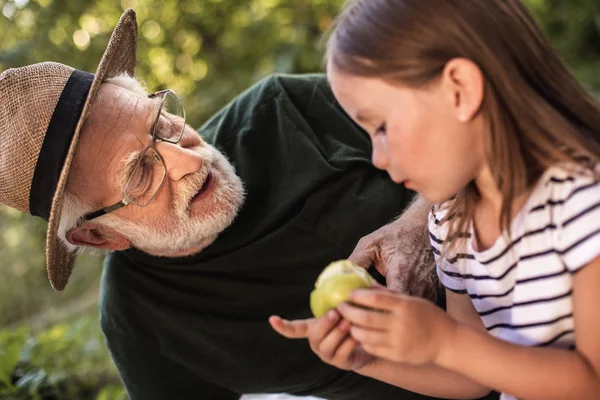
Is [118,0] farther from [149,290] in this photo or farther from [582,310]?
[582,310]

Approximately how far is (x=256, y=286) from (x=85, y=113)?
0.88m

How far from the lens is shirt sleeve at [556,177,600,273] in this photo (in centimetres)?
119

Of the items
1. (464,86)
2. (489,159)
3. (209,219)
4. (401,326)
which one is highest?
(464,86)

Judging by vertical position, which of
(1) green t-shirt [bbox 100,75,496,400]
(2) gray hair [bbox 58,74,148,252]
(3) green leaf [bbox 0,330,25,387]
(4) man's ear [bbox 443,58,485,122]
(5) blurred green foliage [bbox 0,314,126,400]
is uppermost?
(4) man's ear [bbox 443,58,485,122]

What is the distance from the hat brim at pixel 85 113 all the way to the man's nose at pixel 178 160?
0.94 feet

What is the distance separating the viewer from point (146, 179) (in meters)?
2.20

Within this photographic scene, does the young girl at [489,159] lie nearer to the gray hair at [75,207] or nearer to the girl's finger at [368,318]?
the girl's finger at [368,318]

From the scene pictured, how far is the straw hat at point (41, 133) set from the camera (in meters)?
1.99

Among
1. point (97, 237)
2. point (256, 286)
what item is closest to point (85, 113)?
point (97, 237)

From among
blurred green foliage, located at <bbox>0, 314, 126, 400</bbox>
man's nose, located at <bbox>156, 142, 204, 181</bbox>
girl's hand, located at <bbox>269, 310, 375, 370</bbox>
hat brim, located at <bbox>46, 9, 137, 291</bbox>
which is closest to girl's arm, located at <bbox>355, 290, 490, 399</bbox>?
girl's hand, located at <bbox>269, 310, 375, 370</bbox>

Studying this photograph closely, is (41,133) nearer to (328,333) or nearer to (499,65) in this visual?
(328,333)

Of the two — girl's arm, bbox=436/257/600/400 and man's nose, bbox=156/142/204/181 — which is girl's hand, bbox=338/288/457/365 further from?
man's nose, bbox=156/142/204/181

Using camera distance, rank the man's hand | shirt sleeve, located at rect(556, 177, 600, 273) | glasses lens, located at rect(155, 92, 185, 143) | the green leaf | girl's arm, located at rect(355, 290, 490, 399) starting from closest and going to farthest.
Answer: shirt sleeve, located at rect(556, 177, 600, 273) < girl's arm, located at rect(355, 290, 490, 399) < the man's hand < glasses lens, located at rect(155, 92, 185, 143) < the green leaf

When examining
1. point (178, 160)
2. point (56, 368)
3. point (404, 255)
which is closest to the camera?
point (404, 255)
